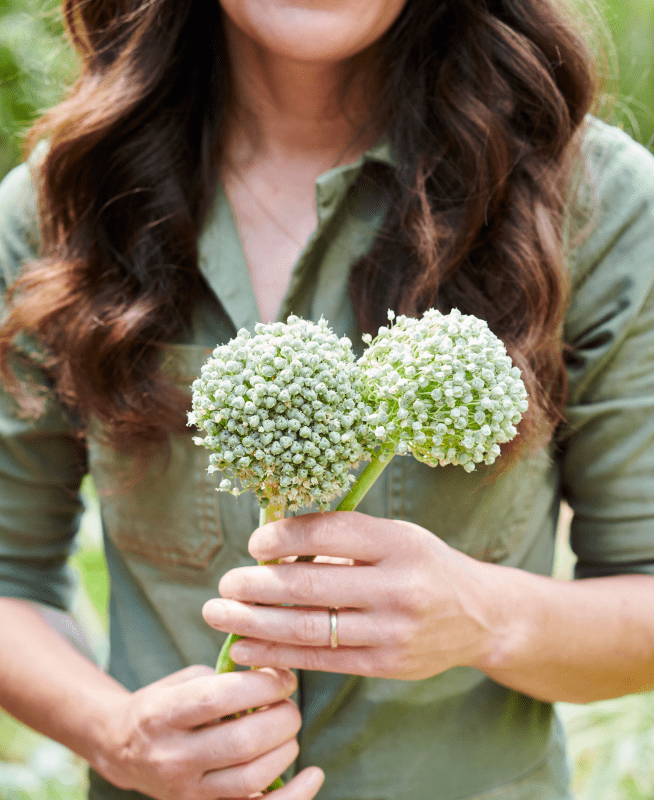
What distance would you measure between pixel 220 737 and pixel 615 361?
902mm

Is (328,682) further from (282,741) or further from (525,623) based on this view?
(525,623)

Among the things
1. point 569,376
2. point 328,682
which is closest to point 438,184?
point 569,376

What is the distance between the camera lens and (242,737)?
1017 millimetres

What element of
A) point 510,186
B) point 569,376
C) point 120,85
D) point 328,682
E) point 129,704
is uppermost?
point 120,85

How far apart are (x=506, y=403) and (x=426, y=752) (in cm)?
84

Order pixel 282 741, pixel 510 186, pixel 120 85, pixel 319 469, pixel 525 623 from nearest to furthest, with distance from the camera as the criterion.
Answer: pixel 319 469 → pixel 282 741 → pixel 525 623 → pixel 510 186 → pixel 120 85

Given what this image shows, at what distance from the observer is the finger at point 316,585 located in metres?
0.93

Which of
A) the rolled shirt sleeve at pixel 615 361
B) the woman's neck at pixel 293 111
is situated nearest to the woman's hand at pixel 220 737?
the rolled shirt sleeve at pixel 615 361

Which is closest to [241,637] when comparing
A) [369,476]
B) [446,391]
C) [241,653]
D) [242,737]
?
[241,653]

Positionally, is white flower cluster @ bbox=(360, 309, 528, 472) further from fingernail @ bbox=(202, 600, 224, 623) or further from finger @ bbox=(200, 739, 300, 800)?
finger @ bbox=(200, 739, 300, 800)

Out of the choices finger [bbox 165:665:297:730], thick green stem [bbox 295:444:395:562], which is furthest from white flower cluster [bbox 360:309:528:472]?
finger [bbox 165:665:297:730]

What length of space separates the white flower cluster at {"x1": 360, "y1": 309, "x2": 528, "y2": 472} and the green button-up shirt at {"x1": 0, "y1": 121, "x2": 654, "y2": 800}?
471 mm

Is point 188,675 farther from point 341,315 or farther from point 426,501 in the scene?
point 341,315

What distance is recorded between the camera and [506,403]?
79 centimetres
